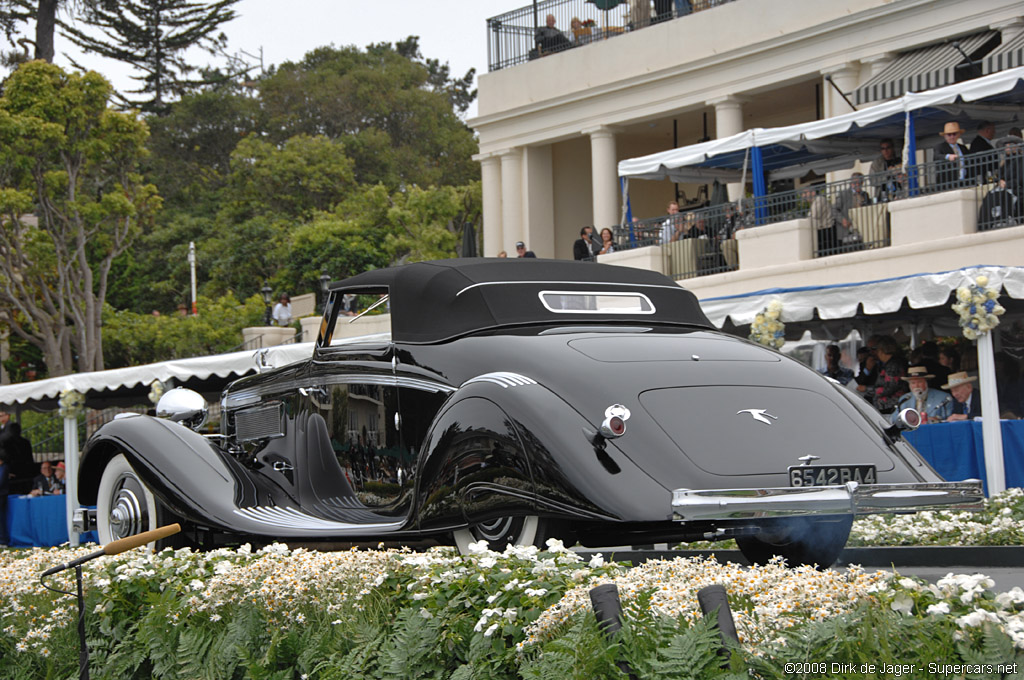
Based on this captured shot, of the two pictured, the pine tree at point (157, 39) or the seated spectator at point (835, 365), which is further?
the pine tree at point (157, 39)

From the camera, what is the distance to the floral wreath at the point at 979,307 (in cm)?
1171

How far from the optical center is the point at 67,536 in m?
18.4

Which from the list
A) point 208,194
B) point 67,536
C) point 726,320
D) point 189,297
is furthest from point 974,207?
point 208,194

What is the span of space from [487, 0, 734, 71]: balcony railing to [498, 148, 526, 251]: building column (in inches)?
102

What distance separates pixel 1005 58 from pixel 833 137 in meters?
3.76

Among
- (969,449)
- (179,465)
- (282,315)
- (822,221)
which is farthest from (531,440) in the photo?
(282,315)

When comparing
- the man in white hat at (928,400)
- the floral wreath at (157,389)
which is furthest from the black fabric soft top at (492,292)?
the floral wreath at (157,389)

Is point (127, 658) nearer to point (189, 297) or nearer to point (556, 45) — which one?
point (556, 45)

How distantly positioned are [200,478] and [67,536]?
38.4 ft

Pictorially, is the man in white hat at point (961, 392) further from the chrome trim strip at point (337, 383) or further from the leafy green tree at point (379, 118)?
the leafy green tree at point (379, 118)

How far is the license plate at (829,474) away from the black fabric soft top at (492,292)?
1.87m

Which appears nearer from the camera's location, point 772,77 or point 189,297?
point 772,77

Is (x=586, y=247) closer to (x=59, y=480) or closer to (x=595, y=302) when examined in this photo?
(x=59, y=480)

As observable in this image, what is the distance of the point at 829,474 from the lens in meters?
6.01
